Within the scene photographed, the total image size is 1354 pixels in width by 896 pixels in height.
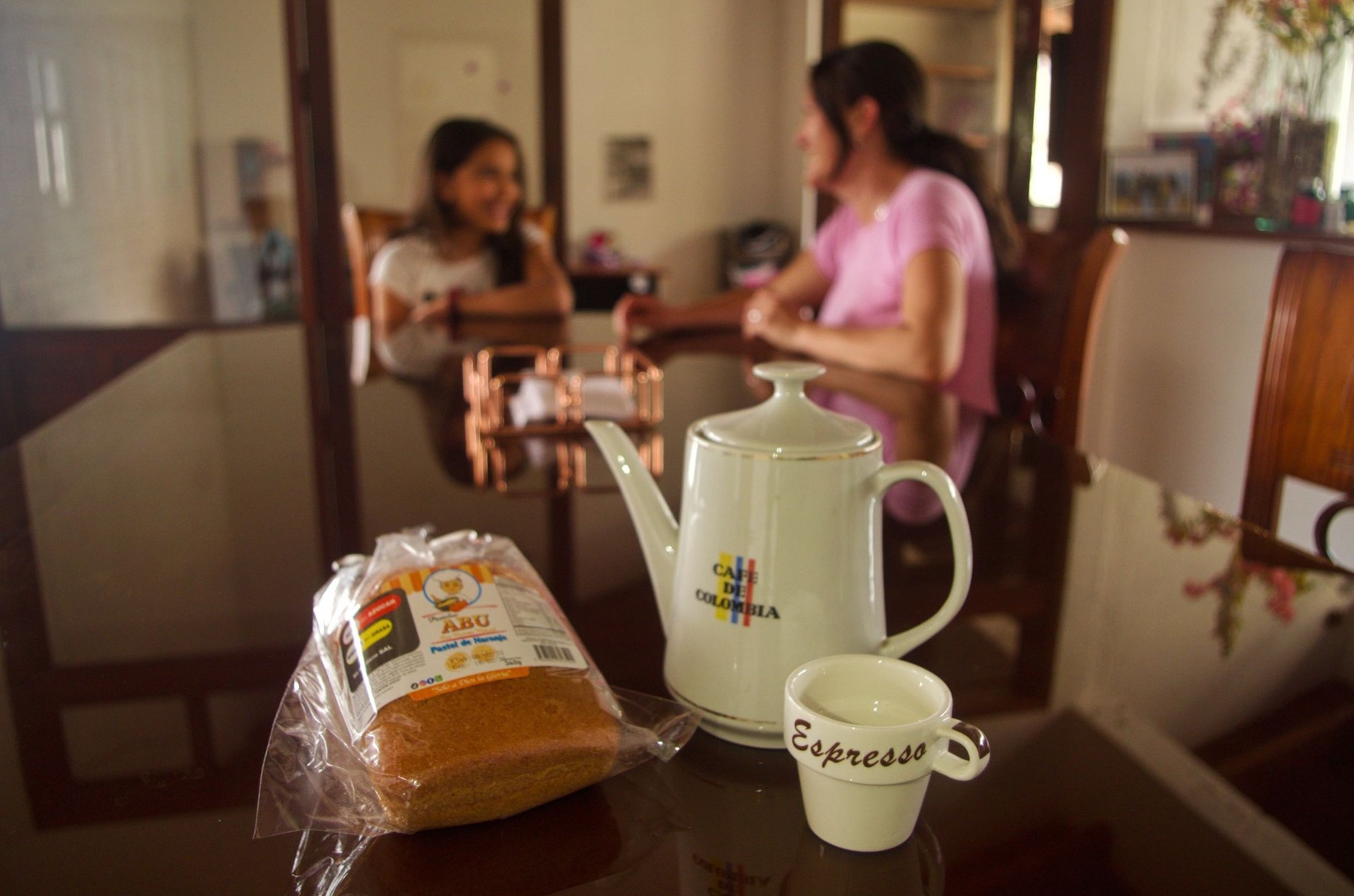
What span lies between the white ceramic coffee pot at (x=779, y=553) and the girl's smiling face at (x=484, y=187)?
7.50ft

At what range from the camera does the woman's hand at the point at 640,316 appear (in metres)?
2.07

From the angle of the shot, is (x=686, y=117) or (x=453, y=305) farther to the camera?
(x=686, y=117)

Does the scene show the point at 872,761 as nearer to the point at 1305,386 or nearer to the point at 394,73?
the point at 1305,386

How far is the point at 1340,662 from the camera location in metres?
0.63

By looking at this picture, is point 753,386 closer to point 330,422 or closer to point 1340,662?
point 330,422

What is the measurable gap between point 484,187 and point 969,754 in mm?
2459

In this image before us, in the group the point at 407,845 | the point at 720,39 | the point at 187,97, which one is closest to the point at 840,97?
the point at 407,845

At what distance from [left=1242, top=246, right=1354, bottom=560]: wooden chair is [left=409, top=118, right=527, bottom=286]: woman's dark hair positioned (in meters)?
1.89

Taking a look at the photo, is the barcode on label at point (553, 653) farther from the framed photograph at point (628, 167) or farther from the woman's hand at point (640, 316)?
the framed photograph at point (628, 167)

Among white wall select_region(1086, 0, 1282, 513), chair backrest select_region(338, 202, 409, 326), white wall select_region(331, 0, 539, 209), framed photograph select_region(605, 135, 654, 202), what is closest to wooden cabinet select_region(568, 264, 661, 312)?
framed photograph select_region(605, 135, 654, 202)

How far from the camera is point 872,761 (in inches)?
16.1

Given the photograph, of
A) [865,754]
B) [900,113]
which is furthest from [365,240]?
[865,754]

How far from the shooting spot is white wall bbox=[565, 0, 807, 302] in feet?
16.1

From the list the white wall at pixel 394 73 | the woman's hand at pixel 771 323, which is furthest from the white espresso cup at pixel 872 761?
Result: the white wall at pixel 394 73
